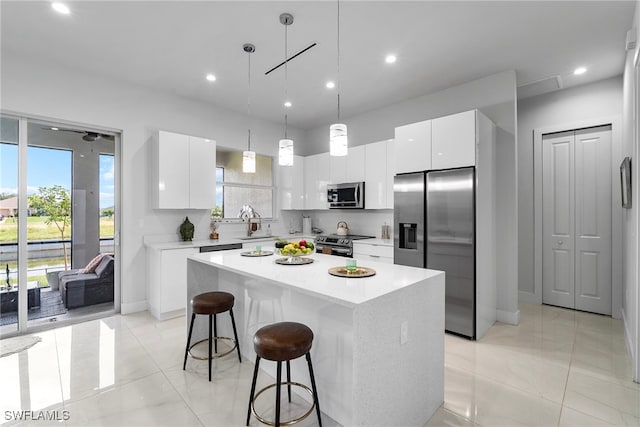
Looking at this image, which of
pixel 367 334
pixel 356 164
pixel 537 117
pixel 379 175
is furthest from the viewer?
pixel 356 164

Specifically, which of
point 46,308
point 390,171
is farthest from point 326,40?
point 46,308

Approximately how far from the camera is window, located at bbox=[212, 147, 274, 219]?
503cm

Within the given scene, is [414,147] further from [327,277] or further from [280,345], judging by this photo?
[280,345]

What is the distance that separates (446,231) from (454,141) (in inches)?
38.7

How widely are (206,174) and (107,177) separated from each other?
3.98ft

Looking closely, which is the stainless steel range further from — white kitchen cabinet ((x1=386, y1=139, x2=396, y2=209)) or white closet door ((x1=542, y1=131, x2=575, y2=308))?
white closet door ((x1=542, y1=131, x2=575, y2=308))

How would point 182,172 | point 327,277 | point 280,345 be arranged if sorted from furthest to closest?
point 182,172
point 327,277
point 280,345

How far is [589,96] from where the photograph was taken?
3.88m

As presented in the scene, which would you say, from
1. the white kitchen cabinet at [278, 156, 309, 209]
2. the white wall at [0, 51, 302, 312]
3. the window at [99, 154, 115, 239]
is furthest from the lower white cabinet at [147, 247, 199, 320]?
the white kitchen cabinet at [278, 156, 309, 209]

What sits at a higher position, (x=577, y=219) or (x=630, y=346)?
(x=577, y=219)

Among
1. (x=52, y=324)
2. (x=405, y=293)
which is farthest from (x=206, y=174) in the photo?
(x=405, y=293)

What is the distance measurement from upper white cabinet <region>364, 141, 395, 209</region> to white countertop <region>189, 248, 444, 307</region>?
1975 millimetres

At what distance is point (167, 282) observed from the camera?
3801 mm

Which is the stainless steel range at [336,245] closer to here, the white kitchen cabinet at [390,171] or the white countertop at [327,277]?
the white kitchen cabinet at [390,171]
